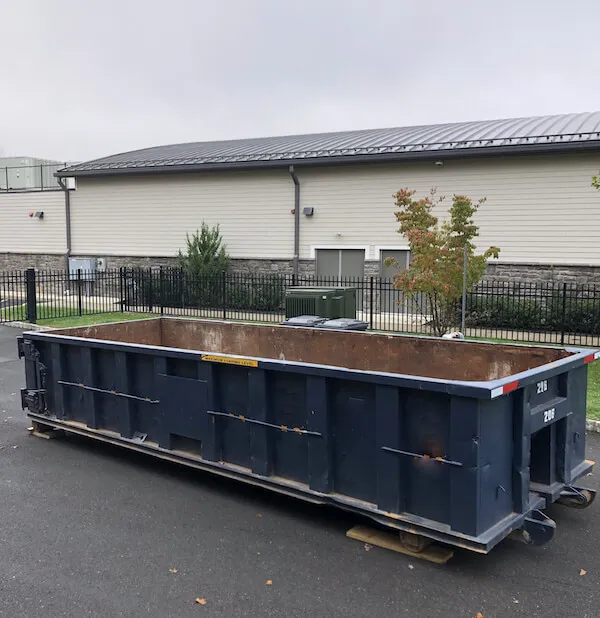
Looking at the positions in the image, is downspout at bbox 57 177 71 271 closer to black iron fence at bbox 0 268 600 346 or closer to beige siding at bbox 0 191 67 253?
beige siding at bbox 0 191 67 253

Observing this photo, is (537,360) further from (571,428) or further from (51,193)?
(51,193)

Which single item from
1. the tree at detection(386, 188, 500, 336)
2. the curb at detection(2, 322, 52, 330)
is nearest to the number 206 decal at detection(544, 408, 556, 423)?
the tree at detection(386, 188, 500, 336)

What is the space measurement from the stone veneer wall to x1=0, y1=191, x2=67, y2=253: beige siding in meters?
0.40

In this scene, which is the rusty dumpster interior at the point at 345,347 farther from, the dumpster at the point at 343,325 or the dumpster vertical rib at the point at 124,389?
the dumpster at the point at 343,325

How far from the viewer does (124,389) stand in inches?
242

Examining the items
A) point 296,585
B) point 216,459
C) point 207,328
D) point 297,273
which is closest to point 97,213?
point 297,273

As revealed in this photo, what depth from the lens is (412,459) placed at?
4383 mm

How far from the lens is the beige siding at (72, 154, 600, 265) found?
17484 mm

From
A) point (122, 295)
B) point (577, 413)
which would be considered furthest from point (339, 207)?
point (577, 413)

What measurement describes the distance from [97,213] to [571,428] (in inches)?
934

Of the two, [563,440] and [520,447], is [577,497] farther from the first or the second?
[520,447]

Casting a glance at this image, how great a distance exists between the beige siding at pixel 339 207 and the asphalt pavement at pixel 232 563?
13085mm

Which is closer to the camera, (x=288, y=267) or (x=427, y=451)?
(x=427, y=451)

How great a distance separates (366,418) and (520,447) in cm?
108
